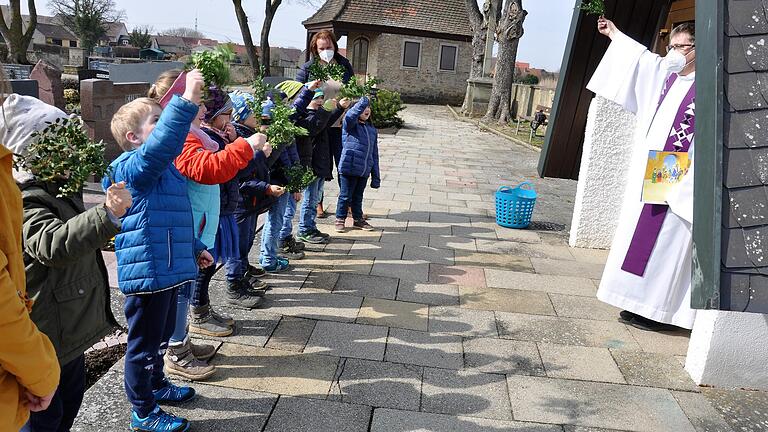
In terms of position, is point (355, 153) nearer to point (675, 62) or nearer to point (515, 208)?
point (515, 208)

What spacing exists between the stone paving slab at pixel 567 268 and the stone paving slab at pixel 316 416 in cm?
302

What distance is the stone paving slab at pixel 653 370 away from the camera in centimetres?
345

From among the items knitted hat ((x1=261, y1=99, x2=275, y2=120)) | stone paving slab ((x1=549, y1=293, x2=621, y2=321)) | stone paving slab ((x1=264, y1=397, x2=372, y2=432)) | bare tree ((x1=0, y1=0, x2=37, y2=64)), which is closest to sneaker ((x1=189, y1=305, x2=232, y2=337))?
stone paving slab ((x1=264, y1=397, x2=372, y2=432))

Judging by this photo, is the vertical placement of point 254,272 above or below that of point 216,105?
below

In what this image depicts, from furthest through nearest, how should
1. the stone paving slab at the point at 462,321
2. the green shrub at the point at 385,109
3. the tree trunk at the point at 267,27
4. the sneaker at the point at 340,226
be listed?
the tree trunk at the point at 267,27
the green shrub at the point at 385,109
the sneaker at the point at 340,226
the stone paving slab at the point at 462,321

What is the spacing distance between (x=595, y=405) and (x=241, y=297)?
247 centimetres

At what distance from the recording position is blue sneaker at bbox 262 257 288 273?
4824mm

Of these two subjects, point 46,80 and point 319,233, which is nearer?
point 319,233

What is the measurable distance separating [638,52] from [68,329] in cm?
396

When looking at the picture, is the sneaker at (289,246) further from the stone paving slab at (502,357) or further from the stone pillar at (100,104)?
the stone pillar at (100,104)

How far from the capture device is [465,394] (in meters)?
3.17

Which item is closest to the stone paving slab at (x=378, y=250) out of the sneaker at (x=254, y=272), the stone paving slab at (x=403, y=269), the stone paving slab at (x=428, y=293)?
the stone paving slab at (x=403, y=269)

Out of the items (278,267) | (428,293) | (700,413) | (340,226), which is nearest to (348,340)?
(428,293)

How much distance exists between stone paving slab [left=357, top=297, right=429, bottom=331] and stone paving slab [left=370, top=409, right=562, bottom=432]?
43.4 inches
